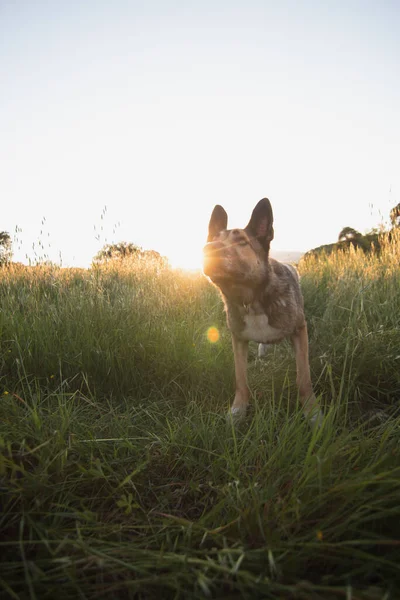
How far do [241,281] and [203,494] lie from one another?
1812 millimetres

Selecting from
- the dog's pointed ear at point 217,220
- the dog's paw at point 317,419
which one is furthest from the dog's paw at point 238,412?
the dog's pointed ear at point 217,220

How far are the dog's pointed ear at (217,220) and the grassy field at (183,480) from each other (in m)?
1.22

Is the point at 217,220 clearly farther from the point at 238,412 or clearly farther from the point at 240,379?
the point at 238,412

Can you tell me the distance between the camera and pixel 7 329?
11.6 ft

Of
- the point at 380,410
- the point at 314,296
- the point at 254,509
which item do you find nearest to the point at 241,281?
the point at 380,410

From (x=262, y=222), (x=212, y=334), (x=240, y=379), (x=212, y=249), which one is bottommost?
(x=240, y=379)

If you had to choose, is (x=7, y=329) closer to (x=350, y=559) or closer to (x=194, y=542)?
(x=194, y=542)

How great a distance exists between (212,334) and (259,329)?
1.24 meters

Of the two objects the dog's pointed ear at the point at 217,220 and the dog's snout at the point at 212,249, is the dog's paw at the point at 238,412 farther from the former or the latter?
the dog's pointed ear at the point at 217,220

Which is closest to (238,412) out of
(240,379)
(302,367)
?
(240,379)

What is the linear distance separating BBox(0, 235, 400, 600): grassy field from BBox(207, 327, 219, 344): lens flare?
0.41 metres

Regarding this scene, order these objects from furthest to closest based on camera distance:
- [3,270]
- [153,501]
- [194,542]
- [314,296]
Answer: [314,296] < [3,270] < [153,501] < [194,542]

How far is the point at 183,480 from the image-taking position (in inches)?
73.6

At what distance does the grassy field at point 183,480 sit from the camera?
1.14m
